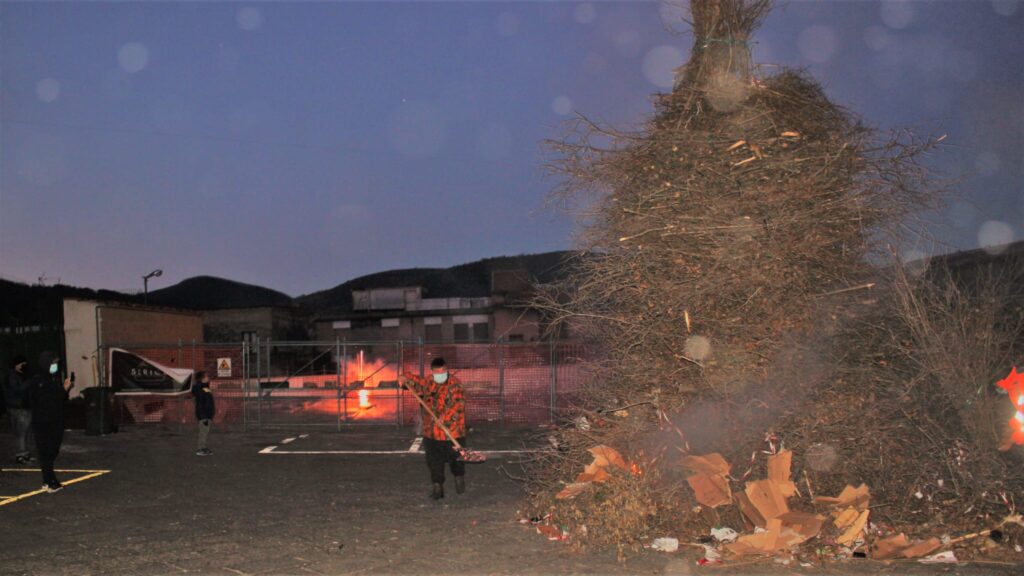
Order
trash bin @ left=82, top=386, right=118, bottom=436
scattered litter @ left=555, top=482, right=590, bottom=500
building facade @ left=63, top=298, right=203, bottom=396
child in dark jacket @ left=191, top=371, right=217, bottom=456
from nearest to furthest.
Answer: scattered litter @ left=555, top=482, right=590, bottom=500 < child in dark jacket @ left=191, top=371, right=217, bottom=456 < trash bin @ left=82, top=386, right=118, bottom=436 < building facade @ left=63, top=298, right=203, bottom=396

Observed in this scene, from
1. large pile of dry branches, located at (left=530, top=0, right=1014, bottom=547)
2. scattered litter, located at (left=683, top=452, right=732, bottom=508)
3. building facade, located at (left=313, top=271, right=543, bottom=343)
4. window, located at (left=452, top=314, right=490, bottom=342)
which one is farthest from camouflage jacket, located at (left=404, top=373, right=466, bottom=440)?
window, located at (left=452, top=314, right=490, bottom=342)

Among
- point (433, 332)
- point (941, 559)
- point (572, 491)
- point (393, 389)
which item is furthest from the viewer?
point (433, 332)

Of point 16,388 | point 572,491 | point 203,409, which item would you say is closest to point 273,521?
point 572,491

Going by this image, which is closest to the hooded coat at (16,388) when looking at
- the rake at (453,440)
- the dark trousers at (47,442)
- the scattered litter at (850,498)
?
the dark trousers at (47,442)

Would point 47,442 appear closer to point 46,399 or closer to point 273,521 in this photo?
point 46,399

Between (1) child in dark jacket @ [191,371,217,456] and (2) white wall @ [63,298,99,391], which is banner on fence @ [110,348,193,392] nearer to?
(2) white wall @ [63,298,99,391]

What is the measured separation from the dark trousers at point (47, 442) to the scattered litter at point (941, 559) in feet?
30.9

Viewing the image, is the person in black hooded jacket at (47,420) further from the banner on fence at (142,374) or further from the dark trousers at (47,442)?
the banner on fence at (142,374)

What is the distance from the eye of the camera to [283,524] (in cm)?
745

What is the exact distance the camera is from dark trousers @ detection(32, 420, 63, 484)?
9016 mm

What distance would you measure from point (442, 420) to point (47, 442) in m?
4.87

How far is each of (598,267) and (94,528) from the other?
5.60 meters

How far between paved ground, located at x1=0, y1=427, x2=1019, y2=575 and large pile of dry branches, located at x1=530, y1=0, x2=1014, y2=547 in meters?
0.80

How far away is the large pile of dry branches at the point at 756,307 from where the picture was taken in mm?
6781
